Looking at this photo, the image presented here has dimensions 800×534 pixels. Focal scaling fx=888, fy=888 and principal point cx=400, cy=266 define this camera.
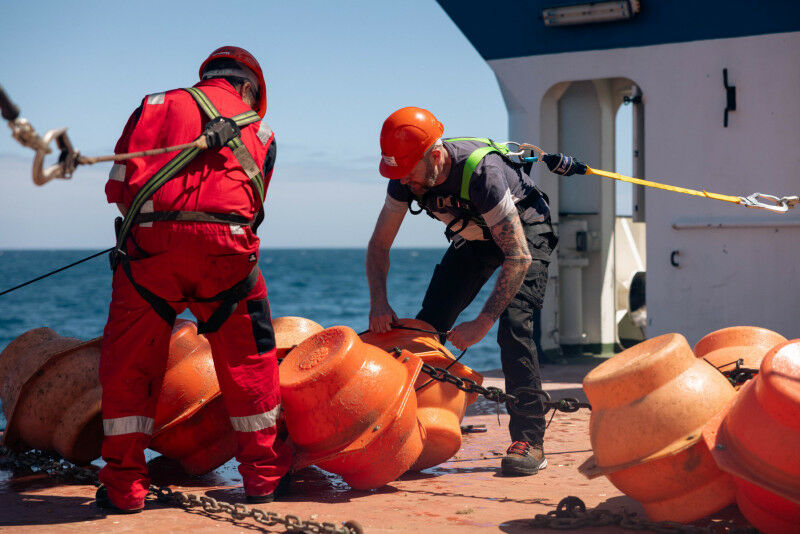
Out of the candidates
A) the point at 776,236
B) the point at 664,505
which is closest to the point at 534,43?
the point at 776,236

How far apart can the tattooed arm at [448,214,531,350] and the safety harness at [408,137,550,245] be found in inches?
8.4

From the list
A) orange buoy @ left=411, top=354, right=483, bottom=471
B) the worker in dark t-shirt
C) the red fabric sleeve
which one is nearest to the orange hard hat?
the worker in dark t-shirt

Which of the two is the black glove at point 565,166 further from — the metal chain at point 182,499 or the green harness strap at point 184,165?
the metal chain at point 182,499

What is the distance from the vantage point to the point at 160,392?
3947mm

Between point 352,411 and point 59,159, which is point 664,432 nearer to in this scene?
point 352,411

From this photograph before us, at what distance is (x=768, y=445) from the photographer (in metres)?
2.89

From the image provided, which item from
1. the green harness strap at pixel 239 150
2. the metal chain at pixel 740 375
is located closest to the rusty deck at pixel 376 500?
the metal chain at pixel 740 375

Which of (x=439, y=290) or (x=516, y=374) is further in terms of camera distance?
→ (x=439, y=290)

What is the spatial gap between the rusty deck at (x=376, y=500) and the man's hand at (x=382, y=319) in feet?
2.42

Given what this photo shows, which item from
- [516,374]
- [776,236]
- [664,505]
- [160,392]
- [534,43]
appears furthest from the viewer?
[534,43]

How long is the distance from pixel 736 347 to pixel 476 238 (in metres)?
1.39

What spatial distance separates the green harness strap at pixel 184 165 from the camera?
354 cm

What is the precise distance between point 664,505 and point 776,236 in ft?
13.9

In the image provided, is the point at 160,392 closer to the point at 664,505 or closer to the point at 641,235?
the point at 664,505
